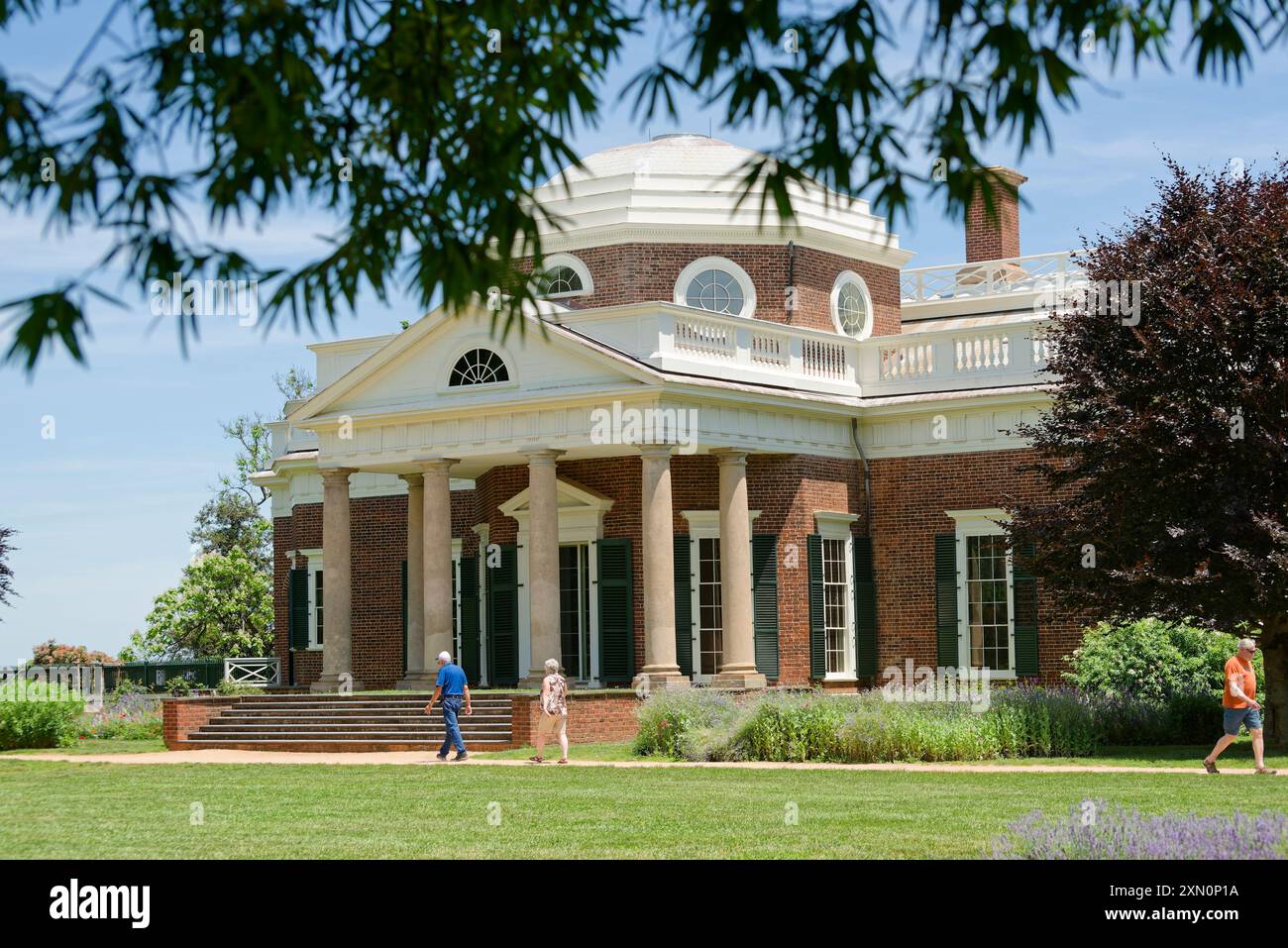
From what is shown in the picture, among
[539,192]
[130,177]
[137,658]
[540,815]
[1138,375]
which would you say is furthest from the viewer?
[137,658]

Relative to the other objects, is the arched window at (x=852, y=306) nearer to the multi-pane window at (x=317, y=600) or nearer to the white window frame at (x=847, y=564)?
the white window frame at (x=847, y=564)

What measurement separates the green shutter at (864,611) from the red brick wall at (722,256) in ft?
14.9

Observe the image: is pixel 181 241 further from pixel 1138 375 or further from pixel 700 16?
pixel 1138 375

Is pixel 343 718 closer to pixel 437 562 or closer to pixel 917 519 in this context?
pixel 437 562

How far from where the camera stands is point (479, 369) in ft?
99.5

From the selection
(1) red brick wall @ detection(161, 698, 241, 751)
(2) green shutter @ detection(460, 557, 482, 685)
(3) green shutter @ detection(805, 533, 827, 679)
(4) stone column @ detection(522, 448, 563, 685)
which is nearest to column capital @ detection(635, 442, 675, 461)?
(4) stone column @ detection(522, 448, 563, 685)

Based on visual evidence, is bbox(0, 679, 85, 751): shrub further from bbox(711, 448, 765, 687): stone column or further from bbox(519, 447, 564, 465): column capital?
bbox(711, 448, 765, 687): stone column

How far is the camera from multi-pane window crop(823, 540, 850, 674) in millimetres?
31844

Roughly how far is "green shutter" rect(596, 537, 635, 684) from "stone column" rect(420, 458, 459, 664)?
291 centimetres

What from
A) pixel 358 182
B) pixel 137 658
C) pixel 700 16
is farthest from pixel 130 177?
pixel 137 658

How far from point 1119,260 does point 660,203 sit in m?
11.0

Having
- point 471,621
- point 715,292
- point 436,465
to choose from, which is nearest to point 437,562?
point 436,465

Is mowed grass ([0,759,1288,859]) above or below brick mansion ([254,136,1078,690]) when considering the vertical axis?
below
